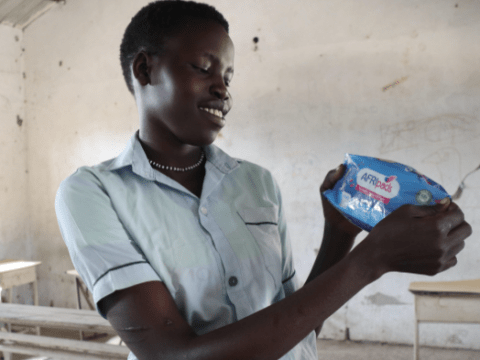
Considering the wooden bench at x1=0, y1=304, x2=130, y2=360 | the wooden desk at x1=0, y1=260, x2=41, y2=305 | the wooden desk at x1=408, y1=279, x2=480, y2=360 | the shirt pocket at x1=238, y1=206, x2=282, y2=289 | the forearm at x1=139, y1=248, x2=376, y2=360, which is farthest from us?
the wooden desk at x1=0, y1=260, x2=41, y2=305

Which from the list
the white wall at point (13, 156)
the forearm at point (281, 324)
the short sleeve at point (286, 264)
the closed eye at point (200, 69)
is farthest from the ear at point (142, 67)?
the white wall at point (13, 156)

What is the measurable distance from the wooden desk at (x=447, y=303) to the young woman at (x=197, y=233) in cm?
179

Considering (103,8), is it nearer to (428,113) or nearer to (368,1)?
(368,1)

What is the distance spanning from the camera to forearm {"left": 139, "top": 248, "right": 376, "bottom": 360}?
58 centimetres

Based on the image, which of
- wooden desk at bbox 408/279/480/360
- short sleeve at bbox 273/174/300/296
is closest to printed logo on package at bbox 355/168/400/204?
short sleeve at bbox 273/174/300/296

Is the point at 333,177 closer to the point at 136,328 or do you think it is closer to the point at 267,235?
the point at 267,235

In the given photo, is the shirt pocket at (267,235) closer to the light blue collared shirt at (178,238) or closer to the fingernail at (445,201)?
the light blue collared shirt at (178,238)

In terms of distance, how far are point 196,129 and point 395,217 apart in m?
0.37

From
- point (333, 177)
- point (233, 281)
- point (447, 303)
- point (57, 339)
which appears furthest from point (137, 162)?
point (447, 303)

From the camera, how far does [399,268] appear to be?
2.03 feet

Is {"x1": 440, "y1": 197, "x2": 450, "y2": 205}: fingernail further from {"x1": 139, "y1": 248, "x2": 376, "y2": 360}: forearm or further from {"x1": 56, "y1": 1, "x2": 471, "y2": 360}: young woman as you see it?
{"x1": 139, "y1": 248, "x2": 376, "y2": 360}: forearm

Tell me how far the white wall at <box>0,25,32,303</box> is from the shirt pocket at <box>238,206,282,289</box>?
439 cm

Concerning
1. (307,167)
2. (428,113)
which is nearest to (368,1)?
(428,113)

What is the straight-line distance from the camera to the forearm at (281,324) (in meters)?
0.58
